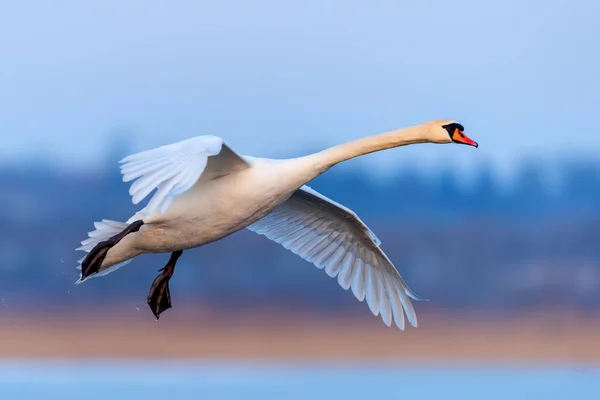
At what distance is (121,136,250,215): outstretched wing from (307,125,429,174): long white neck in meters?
0.72

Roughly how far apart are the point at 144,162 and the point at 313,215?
Result: 2471 millimetres

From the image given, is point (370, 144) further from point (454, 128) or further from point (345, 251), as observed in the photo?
point (345, 251)

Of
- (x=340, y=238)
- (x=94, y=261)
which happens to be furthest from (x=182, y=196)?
(x=340, y=238)

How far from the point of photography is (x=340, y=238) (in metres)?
8.45

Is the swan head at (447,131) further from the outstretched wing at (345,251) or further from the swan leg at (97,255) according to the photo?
the swan leg at (97,255)

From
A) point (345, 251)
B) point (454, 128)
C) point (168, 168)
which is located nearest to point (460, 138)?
point (454, 128)

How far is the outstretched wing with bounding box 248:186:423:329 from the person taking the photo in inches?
327

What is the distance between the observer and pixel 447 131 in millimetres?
7168

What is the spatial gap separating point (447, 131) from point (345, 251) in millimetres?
1647

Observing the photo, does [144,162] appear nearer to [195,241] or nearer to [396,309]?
[195,241]

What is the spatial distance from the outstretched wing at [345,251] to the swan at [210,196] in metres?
0.02

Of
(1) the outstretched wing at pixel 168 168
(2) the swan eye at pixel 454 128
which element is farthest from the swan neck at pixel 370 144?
(1) the outstretched wing at pixel 168 168

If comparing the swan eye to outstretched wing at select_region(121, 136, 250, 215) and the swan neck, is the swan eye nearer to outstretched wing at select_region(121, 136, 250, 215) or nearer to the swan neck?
the swan neck

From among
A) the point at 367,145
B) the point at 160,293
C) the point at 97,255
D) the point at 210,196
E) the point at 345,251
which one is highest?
the point at 367,145
